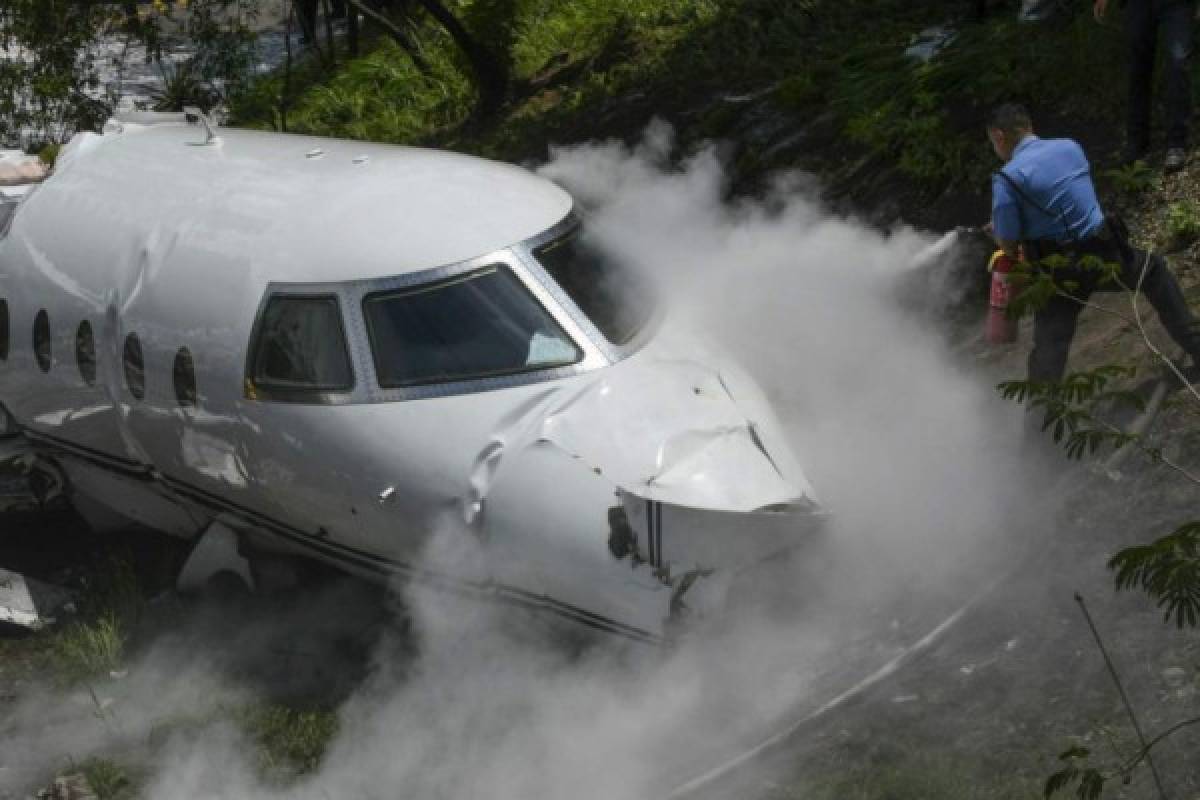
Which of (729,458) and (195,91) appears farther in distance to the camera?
(195,91)

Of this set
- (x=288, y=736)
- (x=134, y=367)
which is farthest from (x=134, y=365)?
(x=288, y=736)

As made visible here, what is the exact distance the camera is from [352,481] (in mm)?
7863

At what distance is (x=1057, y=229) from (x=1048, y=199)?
0.15 metres

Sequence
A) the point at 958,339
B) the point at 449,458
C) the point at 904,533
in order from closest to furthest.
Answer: the point at 449,458, the point at 904,533, the point at 958,339

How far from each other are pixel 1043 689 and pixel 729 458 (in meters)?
1.60

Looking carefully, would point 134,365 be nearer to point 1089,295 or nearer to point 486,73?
point 1089,295

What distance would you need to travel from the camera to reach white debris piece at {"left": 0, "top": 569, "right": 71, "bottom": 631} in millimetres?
9852

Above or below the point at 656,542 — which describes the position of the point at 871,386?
below

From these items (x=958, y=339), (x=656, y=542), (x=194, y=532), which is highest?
(x=656, y=542)

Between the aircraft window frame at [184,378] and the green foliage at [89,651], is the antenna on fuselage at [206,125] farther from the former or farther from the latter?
the green foliage at [89,651]

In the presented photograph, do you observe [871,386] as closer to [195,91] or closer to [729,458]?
[729,458]

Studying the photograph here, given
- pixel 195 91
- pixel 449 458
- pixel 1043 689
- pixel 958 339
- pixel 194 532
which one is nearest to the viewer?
pixel 1043 689

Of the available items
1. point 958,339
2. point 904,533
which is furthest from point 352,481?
point 958,339

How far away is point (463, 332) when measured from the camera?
26.1 ft
